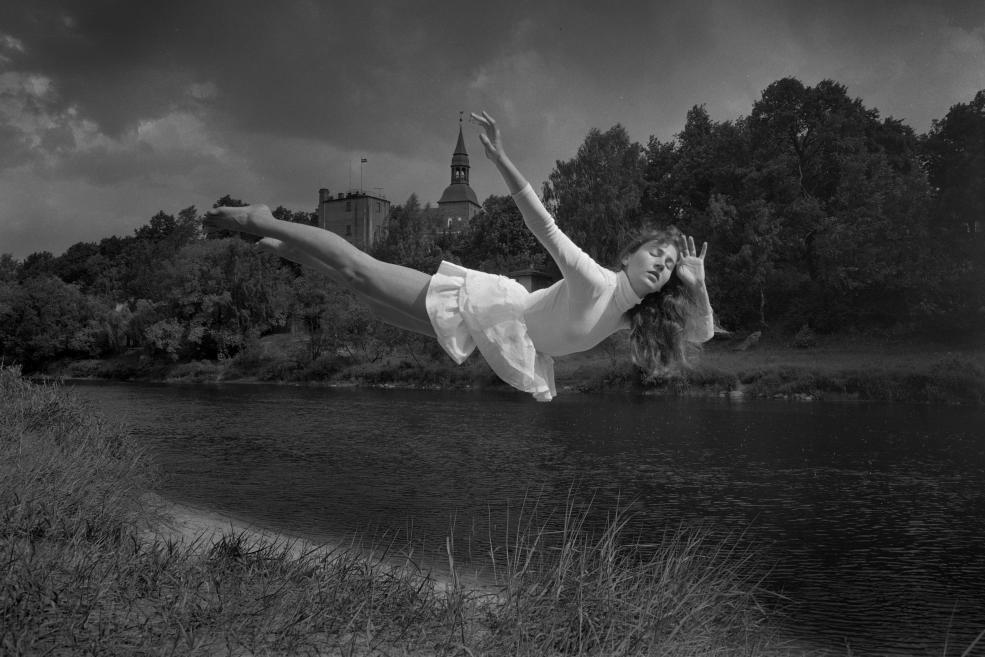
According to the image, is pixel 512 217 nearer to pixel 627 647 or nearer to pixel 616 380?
pixel 616 380

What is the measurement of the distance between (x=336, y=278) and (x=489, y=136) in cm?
118

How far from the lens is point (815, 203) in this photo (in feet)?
117

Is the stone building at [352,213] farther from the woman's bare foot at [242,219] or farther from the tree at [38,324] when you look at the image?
the woman's bare foot at [242,219]

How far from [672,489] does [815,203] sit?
993 inches

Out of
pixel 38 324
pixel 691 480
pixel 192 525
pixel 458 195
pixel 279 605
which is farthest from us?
pixel 458 195

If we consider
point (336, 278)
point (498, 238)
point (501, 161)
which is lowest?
point (336, 278)

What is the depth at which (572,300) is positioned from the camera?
3.89 metres

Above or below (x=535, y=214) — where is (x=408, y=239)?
above

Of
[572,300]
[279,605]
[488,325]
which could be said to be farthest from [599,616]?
[572,300]

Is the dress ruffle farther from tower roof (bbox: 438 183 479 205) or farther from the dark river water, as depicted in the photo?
tower roof (bbox: 438 183 479 205)

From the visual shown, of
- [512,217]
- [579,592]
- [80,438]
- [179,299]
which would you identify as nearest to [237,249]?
[179,299]

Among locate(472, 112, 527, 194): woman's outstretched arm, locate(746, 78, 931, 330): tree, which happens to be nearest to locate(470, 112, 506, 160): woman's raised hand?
locate(472, 112, 527, 194): woman's outstretched arm

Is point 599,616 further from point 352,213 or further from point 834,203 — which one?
point 352,213

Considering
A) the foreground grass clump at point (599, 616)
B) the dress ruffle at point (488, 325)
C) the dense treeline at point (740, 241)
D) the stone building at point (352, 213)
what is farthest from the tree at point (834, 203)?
the stone building at point (352, 213)
